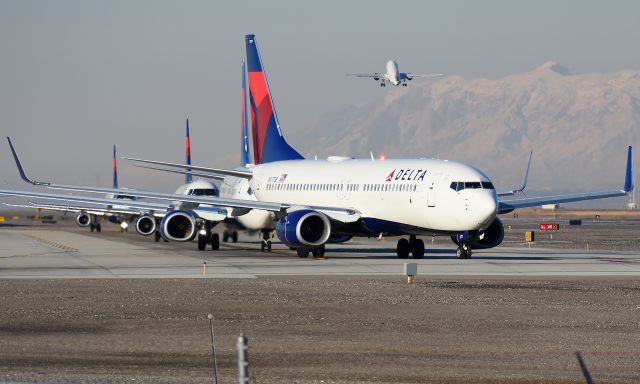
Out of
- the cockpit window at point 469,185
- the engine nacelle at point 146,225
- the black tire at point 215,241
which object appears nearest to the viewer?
the cockpit window at point 469,185

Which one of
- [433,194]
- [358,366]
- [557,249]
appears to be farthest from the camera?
[557,249]

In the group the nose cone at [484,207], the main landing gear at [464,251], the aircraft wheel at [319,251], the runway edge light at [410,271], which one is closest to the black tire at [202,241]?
the aircraft wheel at [319,251]

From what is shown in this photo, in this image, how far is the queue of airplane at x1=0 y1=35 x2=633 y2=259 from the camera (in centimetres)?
5100

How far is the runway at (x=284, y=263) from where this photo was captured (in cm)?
4367

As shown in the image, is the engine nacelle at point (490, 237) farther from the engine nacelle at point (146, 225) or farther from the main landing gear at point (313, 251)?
the engine nacelle at point (146, 225)

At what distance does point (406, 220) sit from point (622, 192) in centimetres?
1218

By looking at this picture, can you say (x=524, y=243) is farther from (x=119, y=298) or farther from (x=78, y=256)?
(x=119, y=298)

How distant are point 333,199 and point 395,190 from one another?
5.09 m

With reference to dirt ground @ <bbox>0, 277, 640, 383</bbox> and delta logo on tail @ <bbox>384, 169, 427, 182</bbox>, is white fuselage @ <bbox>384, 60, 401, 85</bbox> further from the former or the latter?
dirt ground @ <bbox>0, 277, 640, 383</bbox>

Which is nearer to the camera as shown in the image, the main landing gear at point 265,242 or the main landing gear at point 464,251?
the main landing gear at point 464,251

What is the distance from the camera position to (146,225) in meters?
89.9

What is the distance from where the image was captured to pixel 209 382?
19609 mm

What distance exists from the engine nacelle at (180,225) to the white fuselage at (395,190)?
4231 mm

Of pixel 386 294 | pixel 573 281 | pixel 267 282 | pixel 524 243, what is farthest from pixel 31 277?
pixel 524 243
